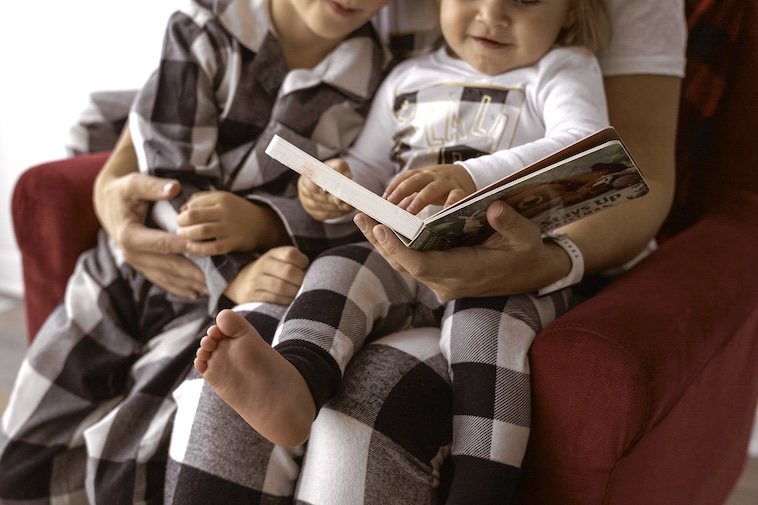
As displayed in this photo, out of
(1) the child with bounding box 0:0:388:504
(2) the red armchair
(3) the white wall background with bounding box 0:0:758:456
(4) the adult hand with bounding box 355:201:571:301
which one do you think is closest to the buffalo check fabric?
(1) the child with bounding box 0:0:388:504

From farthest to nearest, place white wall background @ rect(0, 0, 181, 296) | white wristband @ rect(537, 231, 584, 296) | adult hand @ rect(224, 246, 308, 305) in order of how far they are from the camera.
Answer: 1. white wall background @ rect(0, 0, 181, 296)
2. adult hand @ rect(224, 246, 308, 305)
3. white wristband @ rect(537, 231, 584, 296)

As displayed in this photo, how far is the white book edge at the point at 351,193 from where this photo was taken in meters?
0.76


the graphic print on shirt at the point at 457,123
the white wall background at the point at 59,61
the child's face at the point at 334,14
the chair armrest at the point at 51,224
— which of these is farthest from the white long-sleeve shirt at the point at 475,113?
the white wall background at the point at 59,61

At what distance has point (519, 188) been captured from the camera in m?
0.78

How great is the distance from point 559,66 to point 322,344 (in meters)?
0.55

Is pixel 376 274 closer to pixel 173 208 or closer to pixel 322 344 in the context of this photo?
pixel 322 344

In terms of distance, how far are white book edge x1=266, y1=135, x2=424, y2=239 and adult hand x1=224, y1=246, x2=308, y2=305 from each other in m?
0.34

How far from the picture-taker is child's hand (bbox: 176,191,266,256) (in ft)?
3.73

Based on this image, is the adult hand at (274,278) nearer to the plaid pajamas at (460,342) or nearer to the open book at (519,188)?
the plaid pajamas at (460,342)

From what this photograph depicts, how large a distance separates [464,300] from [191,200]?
18.5 inches

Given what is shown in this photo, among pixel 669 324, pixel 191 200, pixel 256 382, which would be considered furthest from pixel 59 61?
pixel 669 324

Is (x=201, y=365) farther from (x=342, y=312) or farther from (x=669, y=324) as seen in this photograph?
(x=669, y=324)

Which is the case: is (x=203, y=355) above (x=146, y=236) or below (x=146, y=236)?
above

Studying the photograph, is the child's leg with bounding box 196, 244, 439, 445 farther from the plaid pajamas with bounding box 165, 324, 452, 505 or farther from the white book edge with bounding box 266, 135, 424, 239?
the white book edge with bounding box 266, 135, 424, 239
